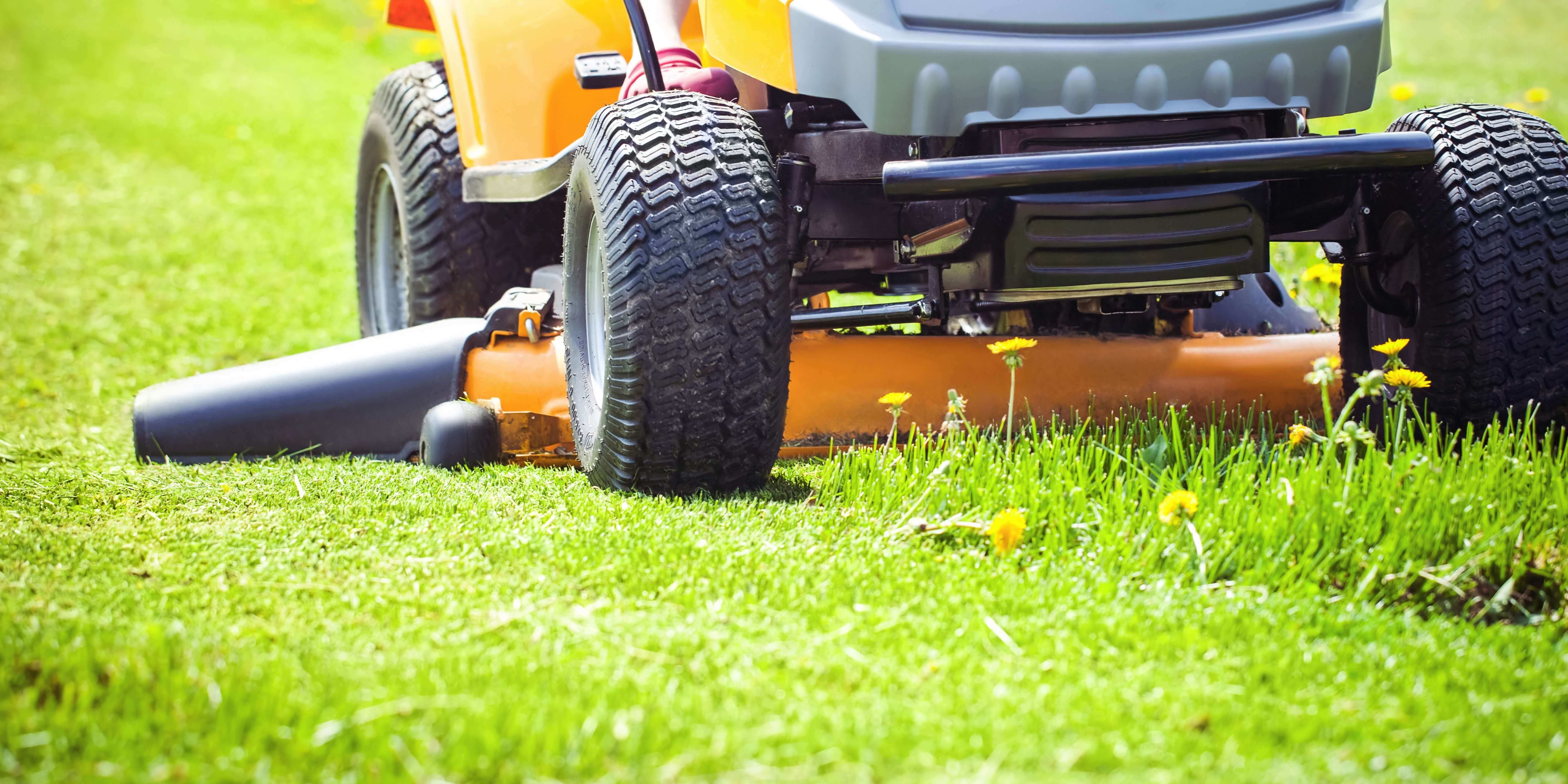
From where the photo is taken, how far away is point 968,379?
288 centimetres

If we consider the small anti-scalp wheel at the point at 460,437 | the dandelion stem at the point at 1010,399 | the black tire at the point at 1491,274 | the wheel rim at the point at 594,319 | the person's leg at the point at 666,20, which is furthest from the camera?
the person's leg at the point at 666,20

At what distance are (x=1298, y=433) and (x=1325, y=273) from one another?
176 cm

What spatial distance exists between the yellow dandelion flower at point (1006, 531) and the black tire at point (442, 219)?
6.45 ft

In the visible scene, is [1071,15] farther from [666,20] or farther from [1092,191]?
[666,20]

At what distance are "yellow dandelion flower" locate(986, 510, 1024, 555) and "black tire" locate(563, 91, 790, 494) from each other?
18.9 inches

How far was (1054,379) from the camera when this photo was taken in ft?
9.55

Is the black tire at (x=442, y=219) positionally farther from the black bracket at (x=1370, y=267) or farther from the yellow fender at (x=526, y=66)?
the black bracket at (x=1370, y=267)

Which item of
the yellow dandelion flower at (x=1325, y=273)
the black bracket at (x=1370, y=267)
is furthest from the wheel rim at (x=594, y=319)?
the yellow dandelion flower at (x=1325, y=273)

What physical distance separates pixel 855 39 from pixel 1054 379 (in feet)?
3.34

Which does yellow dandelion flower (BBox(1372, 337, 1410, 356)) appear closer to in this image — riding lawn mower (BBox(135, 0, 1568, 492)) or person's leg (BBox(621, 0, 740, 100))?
riding lawn mower (BBox(135, 0, 1568, 492))

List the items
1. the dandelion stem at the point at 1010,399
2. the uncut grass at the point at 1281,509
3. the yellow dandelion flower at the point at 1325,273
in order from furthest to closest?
the yellow dandelion flower at the point at 1325,273 → the dandelion stem at the point at 1010,399 → the uncut grass at the point at 1281,509

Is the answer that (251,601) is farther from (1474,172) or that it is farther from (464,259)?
(1474,172)

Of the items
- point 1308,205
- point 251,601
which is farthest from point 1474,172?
point 251,601

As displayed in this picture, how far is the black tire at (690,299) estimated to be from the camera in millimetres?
2250
